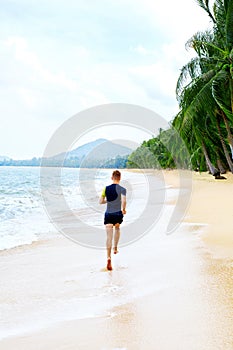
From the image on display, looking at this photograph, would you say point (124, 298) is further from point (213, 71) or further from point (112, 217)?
A: point (213, 71)

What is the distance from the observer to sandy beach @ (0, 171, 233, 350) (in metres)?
3.06

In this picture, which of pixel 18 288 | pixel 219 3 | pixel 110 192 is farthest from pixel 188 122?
pixel 18 288

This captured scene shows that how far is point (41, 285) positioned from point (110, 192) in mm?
1633

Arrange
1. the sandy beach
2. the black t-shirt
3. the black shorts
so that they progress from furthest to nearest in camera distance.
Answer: the black shorts < the black t-shirt < the sandy beach

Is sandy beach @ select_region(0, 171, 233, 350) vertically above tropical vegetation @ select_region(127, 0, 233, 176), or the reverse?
tropical vegetation @ select_region(127, 0, 233, 176)

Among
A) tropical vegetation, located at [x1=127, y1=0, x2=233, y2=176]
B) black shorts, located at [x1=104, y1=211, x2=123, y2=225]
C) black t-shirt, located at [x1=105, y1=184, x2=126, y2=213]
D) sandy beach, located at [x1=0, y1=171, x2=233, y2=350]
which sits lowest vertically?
sandy beach, located at [x1=0, y1=171, x2=233, y2=350]

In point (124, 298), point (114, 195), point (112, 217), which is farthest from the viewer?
point (112, 217)

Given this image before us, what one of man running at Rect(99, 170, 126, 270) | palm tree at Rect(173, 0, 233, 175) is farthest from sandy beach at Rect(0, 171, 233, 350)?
palm tree at Rect(173, 0, 233, 175)

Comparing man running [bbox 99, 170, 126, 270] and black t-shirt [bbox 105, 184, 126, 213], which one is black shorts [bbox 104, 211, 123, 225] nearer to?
man running [bbox 99, 170, 126, 270]

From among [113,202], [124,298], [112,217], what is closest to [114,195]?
[113,202]

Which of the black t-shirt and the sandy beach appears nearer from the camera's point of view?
the sandy beach

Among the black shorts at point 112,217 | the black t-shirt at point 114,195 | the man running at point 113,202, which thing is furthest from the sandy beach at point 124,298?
the black t-shirt at point 114,195

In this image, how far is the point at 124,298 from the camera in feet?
13.2

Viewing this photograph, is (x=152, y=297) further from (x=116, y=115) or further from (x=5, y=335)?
(x=116, y=115)
